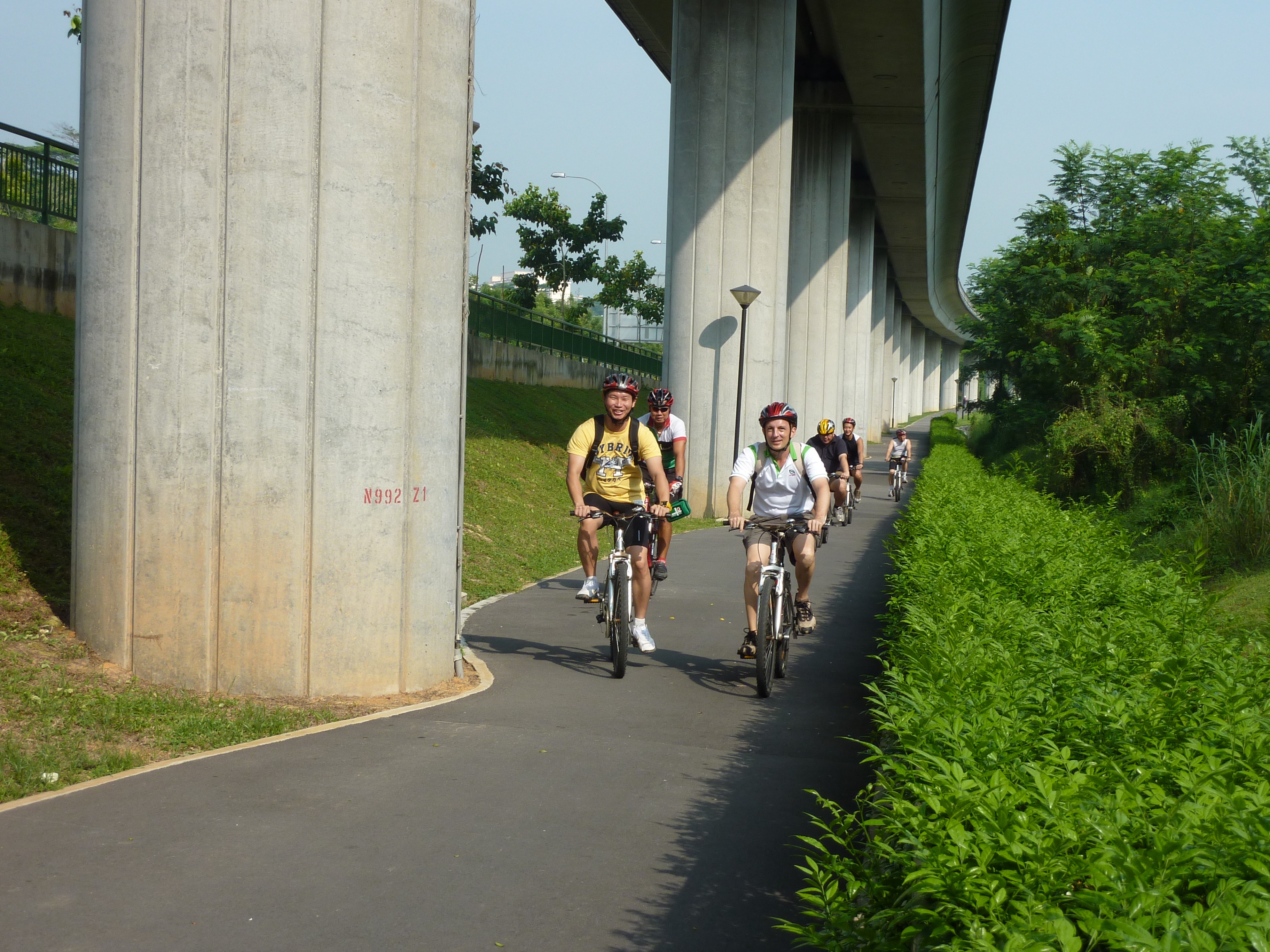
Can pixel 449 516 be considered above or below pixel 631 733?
above

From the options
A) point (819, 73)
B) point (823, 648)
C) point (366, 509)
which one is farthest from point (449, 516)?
point (819, 73)

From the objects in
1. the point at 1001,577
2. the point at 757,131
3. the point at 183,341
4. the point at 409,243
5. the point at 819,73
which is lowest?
the point at 1001,577

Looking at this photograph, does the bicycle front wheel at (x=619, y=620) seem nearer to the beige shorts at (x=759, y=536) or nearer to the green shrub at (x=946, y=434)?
the beige shorts at (x=759, y=536)

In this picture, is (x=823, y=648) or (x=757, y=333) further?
(x=757, y=333)

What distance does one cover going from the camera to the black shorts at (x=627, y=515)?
8992 mm

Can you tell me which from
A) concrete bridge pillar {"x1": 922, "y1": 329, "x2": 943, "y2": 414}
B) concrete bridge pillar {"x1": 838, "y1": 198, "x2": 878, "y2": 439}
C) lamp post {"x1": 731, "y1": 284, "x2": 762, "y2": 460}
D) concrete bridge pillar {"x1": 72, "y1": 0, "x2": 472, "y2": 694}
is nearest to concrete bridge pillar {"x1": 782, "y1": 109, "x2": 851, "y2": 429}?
lamp post {"x1": 731, "y1": 284, "x2": 762, "y2": 460}

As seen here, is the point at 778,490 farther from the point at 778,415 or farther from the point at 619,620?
the point at 619,620

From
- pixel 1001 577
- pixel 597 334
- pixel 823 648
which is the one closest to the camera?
pixel 1001 577

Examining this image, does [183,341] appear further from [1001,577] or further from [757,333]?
[757,333]

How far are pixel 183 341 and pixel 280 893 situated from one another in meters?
4.14

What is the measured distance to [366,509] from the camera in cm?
789

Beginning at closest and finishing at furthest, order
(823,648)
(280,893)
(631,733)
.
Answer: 1. (280,893)
2. (631,733)
3. (823,648)

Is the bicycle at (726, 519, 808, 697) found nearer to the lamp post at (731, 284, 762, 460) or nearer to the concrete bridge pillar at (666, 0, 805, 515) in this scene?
the lamp post at (731, 284, 762, 460)

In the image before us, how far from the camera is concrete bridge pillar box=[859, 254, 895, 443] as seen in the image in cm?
6444
